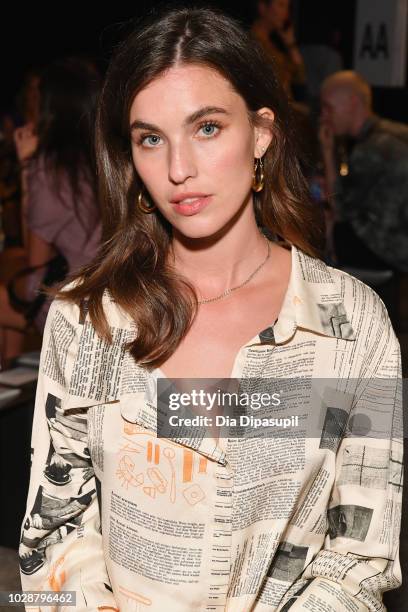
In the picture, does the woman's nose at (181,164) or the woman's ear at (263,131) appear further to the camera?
the woman's ear at (263,131)

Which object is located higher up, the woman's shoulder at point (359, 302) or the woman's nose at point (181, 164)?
the woman's nose at point (181, 164)

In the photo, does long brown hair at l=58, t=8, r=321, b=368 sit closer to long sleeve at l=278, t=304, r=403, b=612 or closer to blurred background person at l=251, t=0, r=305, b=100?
long sleeve at l=278, t=304, r=403, b=612

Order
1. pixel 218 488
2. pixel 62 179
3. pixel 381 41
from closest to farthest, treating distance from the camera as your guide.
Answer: pixel 218 488
pixel 62 179
pixel 381 41

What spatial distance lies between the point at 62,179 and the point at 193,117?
2277 mm

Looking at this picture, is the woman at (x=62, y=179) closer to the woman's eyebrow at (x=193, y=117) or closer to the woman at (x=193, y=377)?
the woman at (x=193, y=377)

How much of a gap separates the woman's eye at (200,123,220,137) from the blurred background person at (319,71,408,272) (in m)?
3.04

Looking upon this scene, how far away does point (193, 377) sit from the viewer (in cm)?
154

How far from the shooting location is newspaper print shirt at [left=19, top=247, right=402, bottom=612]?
1.44 meters

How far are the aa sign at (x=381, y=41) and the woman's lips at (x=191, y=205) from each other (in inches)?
193

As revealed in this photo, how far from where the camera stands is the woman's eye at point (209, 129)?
148 centimetres

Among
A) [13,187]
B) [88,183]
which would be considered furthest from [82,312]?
[13,187]

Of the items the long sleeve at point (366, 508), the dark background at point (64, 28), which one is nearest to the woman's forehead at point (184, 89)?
the long sleeve at point (366, 508)

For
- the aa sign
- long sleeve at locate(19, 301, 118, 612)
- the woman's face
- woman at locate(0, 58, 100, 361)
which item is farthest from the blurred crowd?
long sleeve at locate(19, 301, 118, 612)

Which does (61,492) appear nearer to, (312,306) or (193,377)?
(193,377)
